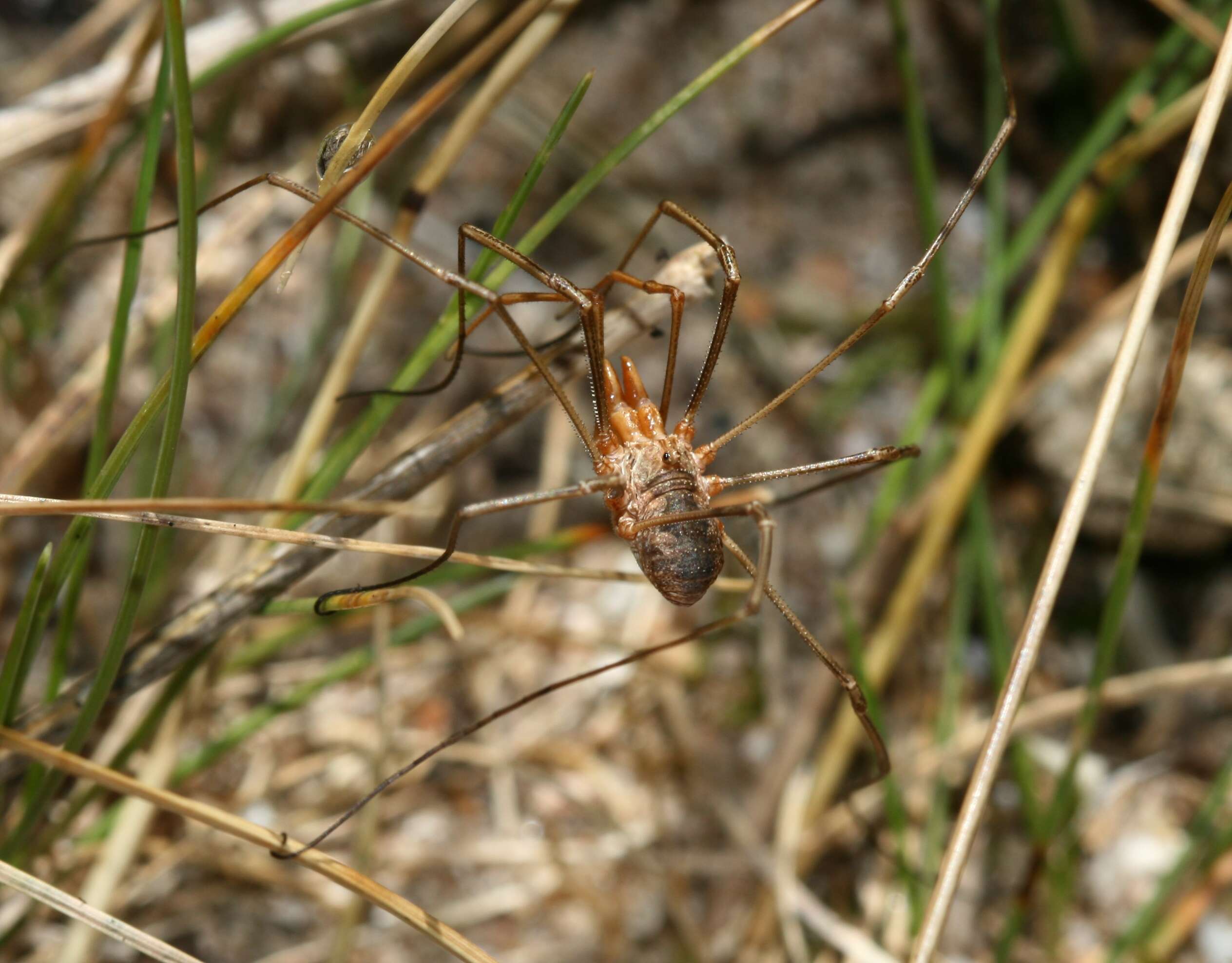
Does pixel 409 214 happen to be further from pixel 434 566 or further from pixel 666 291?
pixel 434 566

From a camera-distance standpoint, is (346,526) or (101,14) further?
(101,14)

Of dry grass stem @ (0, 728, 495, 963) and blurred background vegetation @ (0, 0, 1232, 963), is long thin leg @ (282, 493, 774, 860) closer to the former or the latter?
dry grass stem @ (0, 728, 495, 963)

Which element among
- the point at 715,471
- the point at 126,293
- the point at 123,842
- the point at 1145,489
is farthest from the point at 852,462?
the point at 123,842

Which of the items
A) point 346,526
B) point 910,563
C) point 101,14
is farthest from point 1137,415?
point 101,14

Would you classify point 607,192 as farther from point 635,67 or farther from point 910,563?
point 910,563

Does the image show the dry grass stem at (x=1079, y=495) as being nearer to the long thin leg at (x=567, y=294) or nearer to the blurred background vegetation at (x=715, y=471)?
the blurred background vegetation at (x=715, y=471)

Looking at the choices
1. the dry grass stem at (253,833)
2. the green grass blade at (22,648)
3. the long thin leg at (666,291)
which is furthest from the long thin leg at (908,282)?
the green grass blade at (22,648)

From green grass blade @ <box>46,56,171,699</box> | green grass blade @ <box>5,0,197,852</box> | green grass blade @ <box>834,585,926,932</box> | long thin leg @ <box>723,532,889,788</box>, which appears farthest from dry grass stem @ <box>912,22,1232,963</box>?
green grass blade @ <box>46,56,171,699</box>
